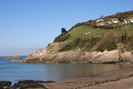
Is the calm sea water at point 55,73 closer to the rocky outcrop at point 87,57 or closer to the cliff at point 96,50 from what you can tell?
the rocky outcrop at point 87,57

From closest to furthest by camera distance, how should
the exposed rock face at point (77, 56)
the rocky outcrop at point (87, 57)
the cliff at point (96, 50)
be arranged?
the rocky outcrop at point (87, 57), the exposed rock face at point (77, 56), the cliff at point (96, 50)

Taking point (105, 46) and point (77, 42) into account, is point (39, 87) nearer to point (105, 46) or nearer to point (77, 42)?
point (105, 46)

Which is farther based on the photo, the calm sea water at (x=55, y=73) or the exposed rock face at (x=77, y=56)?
the exposed rock face at (x=77, y=56)

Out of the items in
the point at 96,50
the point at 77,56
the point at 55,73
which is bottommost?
the point at 55,73

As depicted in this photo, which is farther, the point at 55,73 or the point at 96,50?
the point at 96,50

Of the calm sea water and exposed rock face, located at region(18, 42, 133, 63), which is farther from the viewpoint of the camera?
exposed rock face, located at region(18, 42, 133, 63)

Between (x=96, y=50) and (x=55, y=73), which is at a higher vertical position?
(x=96, y=50)

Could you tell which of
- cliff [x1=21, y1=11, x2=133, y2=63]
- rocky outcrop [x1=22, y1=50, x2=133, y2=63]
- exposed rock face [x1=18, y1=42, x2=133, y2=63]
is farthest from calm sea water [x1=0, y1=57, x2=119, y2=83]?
cliff [x1=21, y1=11, x2=133, y2=63]

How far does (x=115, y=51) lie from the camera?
49.1 metres

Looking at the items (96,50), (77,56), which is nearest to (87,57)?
(96,50)

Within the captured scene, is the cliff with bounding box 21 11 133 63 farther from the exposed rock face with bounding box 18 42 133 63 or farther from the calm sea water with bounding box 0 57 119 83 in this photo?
the calm sea water with bounding box 0 57 119 83

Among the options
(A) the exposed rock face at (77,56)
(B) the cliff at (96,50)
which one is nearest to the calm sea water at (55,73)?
(A) the exposed rock face at (77,56)

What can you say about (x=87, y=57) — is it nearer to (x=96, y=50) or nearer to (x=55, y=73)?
(x=96, y=50)

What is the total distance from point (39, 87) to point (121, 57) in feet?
110
